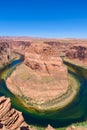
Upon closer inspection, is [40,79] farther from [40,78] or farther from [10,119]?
[10,119]

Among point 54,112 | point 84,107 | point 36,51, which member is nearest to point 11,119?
point 54,112

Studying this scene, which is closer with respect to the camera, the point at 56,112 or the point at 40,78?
the point at 56,112

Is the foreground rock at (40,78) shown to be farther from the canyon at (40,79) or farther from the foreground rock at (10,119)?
the foreground rock at (10,119)

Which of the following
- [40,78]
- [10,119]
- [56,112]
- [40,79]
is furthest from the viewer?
[40,78]

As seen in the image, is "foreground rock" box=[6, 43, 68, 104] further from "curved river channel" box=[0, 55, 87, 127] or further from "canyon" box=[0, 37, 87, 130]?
"curved river channel" box=[0, 55, 87, 127]

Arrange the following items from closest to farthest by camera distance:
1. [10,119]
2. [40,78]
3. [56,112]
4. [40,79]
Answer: [10,119] < [56,112] < [40,79] < [40,78]

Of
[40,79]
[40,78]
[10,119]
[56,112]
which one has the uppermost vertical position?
[10,119]

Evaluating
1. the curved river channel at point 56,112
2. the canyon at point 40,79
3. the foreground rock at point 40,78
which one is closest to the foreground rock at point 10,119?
the curved river channel at point 56,112

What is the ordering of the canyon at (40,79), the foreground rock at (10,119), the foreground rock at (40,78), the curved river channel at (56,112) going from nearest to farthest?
the foreground rock at (10,119), the curved river channel at (56,112), the canyon at (40,79), the foreground rock at (40,78)

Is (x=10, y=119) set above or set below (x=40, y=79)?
above

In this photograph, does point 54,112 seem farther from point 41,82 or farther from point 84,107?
point 41,82

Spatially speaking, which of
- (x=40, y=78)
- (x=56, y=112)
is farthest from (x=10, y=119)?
(x=40, y=78)
